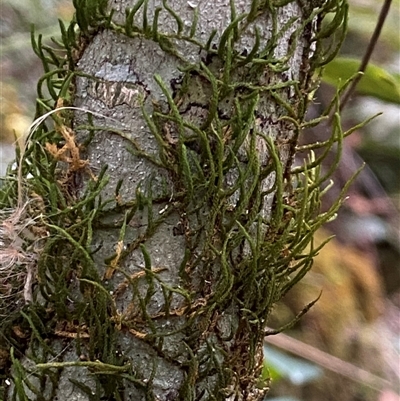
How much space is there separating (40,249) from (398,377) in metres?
1.99

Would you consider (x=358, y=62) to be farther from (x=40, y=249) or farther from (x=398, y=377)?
(x=398, y=377)

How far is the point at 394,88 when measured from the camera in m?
0.91

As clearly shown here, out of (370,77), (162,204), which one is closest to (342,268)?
(370,77)

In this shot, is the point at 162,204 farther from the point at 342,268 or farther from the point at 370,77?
the point at 342,268

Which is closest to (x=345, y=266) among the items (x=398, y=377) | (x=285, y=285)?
(x=398, y=377)

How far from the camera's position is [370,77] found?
92cm

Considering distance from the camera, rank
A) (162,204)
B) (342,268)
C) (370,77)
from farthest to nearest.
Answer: (342,268)
(370,77)
(162,204)

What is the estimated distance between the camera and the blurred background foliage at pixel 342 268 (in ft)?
5.05

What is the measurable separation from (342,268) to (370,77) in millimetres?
1351

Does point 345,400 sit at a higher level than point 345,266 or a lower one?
lower

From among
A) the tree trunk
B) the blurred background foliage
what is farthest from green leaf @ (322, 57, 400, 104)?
the tree trunk

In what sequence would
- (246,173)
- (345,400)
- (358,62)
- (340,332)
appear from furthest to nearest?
(345,400) → (340,332) → (358,62) → (246,173)

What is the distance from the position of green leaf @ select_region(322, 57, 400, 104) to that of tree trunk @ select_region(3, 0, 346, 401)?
37 cm

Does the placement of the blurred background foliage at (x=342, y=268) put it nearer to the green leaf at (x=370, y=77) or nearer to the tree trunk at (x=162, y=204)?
the green leaf at (x=370, y=77)
